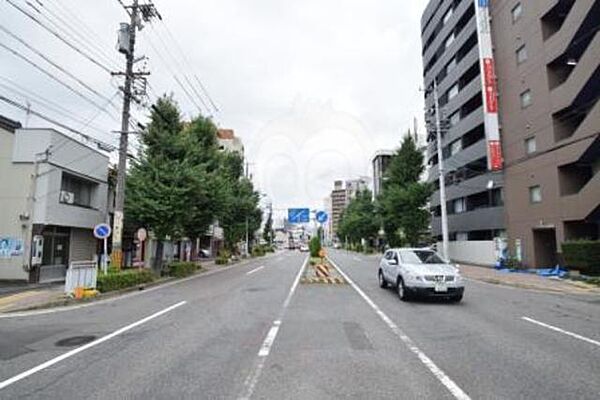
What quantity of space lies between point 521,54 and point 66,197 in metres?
29.7

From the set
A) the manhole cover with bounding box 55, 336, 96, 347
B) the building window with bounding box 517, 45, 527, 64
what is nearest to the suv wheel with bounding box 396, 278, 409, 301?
the manhole cover with bounding box 55, 336, 96, 347

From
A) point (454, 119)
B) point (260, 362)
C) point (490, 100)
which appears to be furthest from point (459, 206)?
point (260, 362)

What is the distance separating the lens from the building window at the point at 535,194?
26.2m

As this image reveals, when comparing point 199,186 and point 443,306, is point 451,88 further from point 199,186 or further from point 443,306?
point 443,306

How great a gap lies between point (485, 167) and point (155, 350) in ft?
111

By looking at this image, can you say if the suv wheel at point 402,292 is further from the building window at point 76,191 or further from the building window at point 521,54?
the building window at point 521,54

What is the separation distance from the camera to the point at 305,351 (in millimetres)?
7008

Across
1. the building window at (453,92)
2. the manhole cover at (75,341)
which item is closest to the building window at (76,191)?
the manhole cover at (75,341)

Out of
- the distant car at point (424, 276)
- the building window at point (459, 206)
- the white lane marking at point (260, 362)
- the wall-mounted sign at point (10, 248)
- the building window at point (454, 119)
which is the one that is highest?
the building window at point (454, 119)

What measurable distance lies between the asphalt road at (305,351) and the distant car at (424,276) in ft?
1.58

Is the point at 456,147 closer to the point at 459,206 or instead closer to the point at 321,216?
the point at 459,206

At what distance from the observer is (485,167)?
1387 inches

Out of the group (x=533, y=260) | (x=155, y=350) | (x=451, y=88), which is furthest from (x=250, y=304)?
(x=451, y=88)

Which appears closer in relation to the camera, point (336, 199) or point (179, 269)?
point (179, 269)
